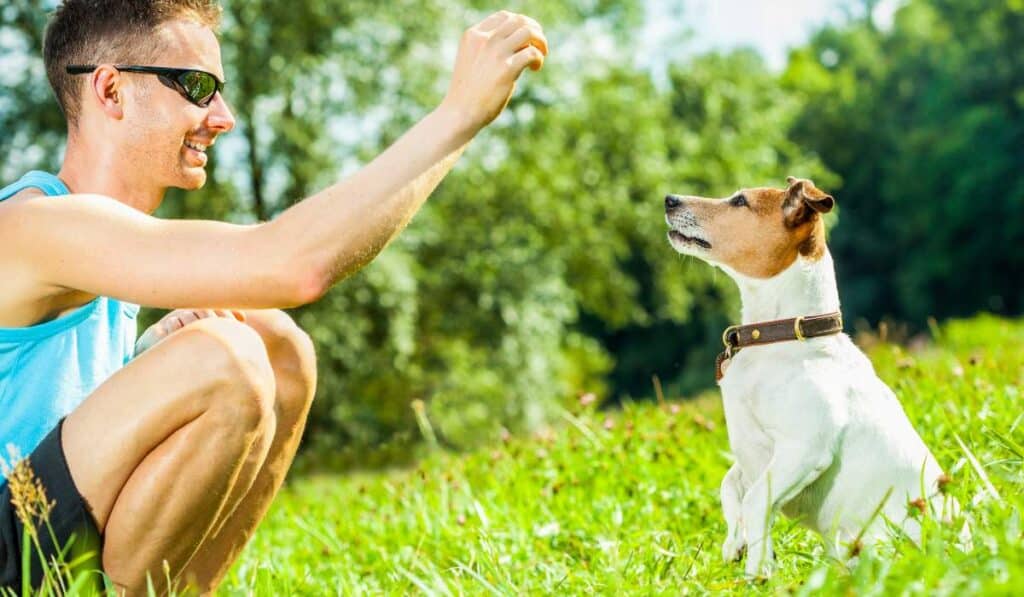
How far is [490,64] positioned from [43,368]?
1442mm

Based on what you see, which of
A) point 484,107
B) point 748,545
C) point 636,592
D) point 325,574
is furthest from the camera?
point 325,574

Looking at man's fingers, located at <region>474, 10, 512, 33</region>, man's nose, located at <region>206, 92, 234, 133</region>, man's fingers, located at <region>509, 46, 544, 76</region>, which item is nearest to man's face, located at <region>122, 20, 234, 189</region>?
man's nose, located at <region>206, 92, 234, 133</region>

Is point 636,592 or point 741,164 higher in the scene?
point 636,592

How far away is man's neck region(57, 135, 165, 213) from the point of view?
298 cm

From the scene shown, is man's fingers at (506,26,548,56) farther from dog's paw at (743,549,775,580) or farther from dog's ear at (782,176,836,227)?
dog's paw at (743,549,775,580)

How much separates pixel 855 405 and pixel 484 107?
4.52 feet

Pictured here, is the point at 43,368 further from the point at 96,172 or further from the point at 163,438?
the point at 96,172

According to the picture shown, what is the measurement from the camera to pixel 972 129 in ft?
101

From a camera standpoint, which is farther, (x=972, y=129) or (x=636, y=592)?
(x=972, y=129)

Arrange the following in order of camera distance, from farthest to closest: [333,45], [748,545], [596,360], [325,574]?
1. [596,360]
2. [333,45]
3. [325,574]
4. [748,545]

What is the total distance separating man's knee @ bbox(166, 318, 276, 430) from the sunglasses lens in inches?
26.7

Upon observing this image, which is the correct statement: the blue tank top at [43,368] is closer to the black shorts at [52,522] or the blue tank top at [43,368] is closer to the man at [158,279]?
the man at [158,279]

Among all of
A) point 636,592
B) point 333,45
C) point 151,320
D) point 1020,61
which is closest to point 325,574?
point 636,592

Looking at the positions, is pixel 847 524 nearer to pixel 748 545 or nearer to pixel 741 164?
pixel 748 545
